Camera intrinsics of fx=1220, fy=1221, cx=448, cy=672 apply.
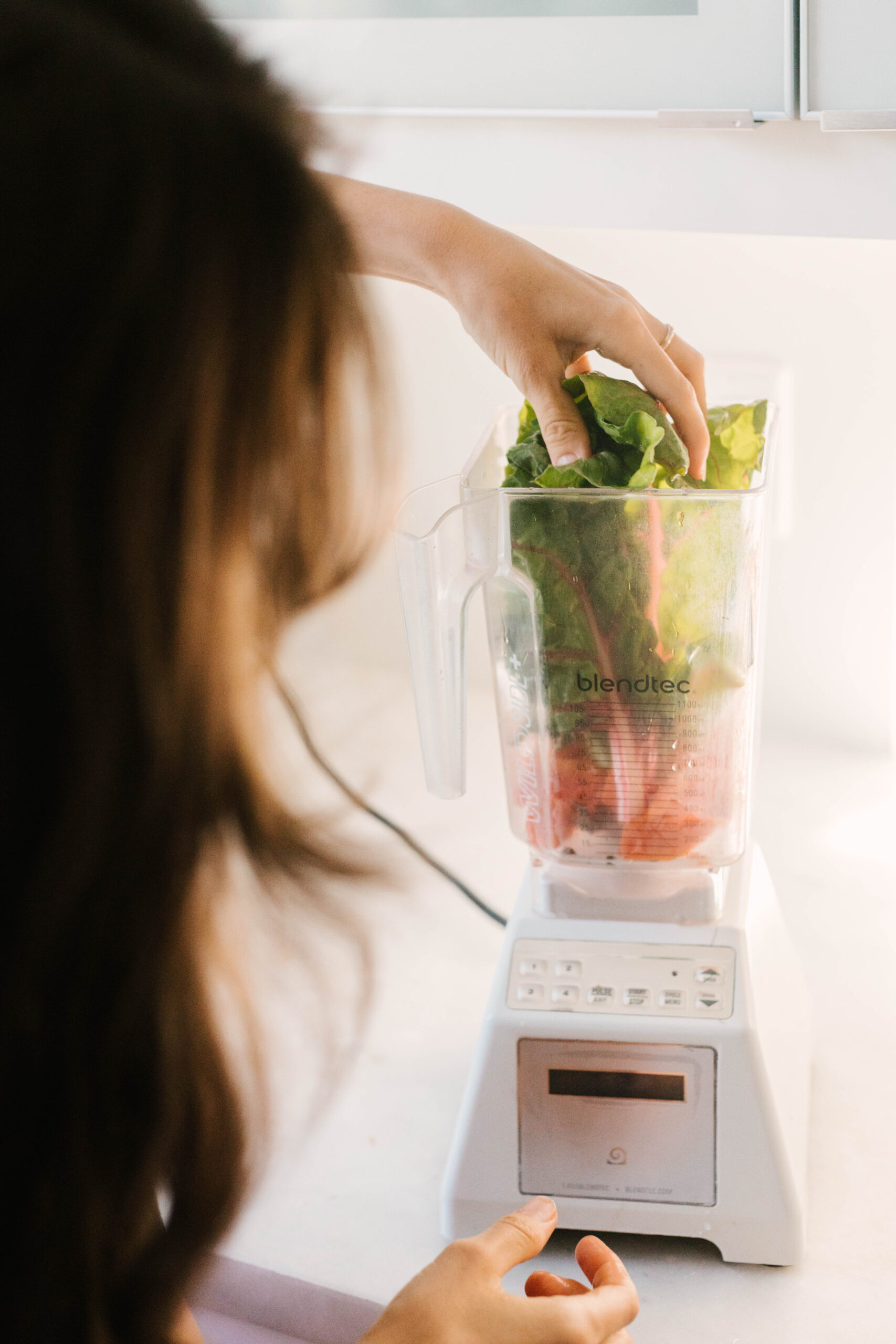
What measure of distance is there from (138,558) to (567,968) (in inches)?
17.6

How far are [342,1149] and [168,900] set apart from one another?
0.45 m

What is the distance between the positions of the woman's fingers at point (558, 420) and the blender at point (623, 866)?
0.07ft

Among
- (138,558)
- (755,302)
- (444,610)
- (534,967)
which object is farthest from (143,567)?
(755,302)

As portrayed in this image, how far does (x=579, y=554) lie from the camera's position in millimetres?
662

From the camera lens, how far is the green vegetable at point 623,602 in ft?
2.12

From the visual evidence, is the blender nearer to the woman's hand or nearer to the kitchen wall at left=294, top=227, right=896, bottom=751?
the woman's hand

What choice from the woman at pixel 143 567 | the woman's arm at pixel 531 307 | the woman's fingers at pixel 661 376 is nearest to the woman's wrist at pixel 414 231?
the woman's arm at pixel 531 307

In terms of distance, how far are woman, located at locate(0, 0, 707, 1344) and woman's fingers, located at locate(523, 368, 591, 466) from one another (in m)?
0.20

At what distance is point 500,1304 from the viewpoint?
0.57 m

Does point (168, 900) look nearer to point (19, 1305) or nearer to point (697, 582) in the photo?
point (19, 1305)

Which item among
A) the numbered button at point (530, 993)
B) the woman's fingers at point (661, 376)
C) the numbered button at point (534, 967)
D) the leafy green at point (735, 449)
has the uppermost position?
the woman's fingers at point (661, 376)

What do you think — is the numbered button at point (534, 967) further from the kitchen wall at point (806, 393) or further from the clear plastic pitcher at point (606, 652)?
the kitchen wall at point (806, 393)

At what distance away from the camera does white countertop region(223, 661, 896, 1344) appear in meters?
0.66

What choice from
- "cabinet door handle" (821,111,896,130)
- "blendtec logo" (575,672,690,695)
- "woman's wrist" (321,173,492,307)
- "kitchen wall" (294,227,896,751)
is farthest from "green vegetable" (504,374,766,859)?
"kitchen wall" (294,227,896,751)
